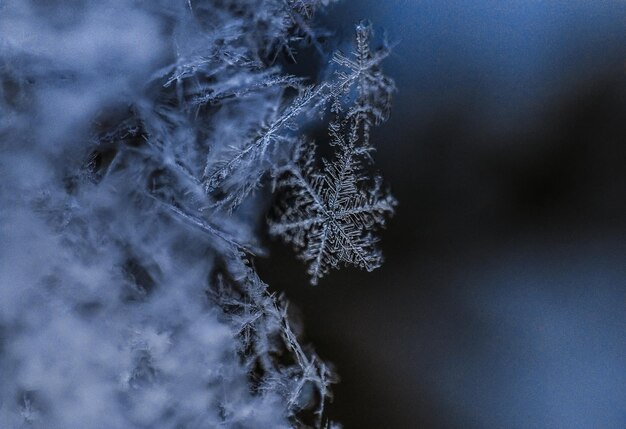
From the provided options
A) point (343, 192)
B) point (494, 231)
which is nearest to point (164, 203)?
point (343, 192)

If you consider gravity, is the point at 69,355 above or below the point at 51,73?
below

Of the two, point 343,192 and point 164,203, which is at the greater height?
point 343,192

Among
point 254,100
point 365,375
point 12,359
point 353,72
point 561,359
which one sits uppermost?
point 353,72

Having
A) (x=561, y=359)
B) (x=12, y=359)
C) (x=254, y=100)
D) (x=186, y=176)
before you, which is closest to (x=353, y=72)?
(x=254, y=100)

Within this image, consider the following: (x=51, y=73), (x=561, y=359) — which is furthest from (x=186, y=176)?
(x=561, y=359)

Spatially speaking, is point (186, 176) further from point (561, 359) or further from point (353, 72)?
point (561, 359)

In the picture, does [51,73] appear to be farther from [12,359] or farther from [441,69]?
[441,69]

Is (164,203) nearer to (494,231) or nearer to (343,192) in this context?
(343,192)
